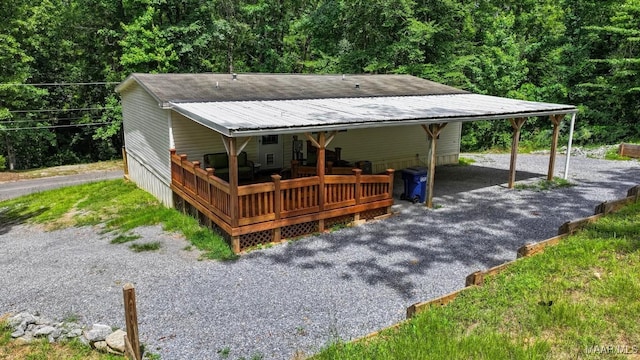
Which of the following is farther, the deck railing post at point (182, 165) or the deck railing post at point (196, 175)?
the deck railing post at point (182, 165)

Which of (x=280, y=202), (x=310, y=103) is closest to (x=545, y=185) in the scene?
(x=310, y=103)

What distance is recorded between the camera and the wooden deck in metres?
8.88

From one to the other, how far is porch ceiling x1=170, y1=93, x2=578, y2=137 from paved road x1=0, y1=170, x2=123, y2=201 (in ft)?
39.6

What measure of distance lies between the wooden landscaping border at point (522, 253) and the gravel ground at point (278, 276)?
2.90 feet

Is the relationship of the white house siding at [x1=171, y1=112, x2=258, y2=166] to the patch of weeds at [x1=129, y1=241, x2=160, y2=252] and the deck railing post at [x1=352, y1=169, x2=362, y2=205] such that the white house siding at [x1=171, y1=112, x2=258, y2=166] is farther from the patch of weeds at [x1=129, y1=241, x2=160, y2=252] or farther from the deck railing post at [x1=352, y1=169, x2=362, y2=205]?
the deck railing post at [x1=352, y1=169, x2=362, y2=205]

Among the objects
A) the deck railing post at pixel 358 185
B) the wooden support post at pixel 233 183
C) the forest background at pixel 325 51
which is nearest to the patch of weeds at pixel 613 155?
the forest background at pixel 325 51

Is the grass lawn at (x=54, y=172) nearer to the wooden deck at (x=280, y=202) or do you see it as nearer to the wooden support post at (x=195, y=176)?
the wooden deck at (x=280, y=202)

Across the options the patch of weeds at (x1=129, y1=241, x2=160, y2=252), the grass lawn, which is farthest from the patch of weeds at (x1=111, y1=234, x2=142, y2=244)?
the grass lawn

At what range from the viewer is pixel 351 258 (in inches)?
336

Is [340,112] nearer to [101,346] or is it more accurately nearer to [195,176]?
[195,176]

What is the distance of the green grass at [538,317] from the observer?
172 inches

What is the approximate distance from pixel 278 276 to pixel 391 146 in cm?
960

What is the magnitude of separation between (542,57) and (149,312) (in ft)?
84.6

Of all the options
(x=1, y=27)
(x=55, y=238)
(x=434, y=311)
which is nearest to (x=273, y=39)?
(x=1, y=27)
